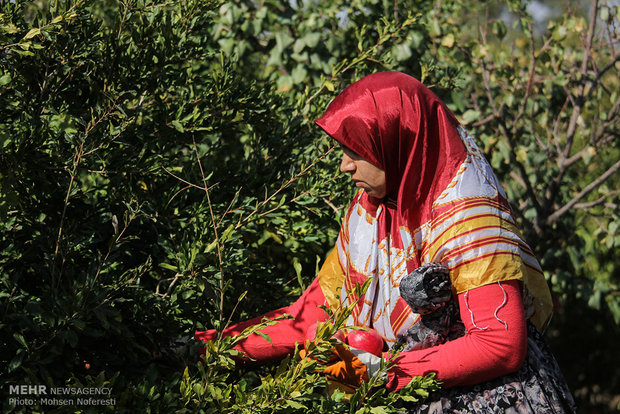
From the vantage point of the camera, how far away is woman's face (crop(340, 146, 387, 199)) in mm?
1898

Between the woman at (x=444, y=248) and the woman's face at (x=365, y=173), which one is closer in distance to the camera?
the woman at (x=444, y=248)

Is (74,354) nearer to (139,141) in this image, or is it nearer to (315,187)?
(139,141)

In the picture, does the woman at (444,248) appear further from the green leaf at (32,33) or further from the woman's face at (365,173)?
the green leaf at (32,33)

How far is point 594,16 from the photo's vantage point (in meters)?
3.52

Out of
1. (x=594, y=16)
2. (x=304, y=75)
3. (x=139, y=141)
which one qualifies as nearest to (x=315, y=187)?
(x=139, y=141)

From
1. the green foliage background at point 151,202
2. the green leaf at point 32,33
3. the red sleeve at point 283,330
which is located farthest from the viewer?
the red sleeve at point 283,330

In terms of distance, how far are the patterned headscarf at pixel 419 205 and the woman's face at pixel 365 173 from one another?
0.07 feet

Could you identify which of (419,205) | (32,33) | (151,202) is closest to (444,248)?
(419,205)

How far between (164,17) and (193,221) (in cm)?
68

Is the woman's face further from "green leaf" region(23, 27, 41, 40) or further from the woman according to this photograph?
"green leaf" region(23, 27, 41, 40)

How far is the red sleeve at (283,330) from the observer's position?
2104mm

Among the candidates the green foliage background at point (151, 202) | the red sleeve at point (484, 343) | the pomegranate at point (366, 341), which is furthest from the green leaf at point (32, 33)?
the red sleeve at point (484, 343)

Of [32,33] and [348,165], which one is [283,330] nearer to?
[348,165]

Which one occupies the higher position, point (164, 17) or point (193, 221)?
point (164, 17)
